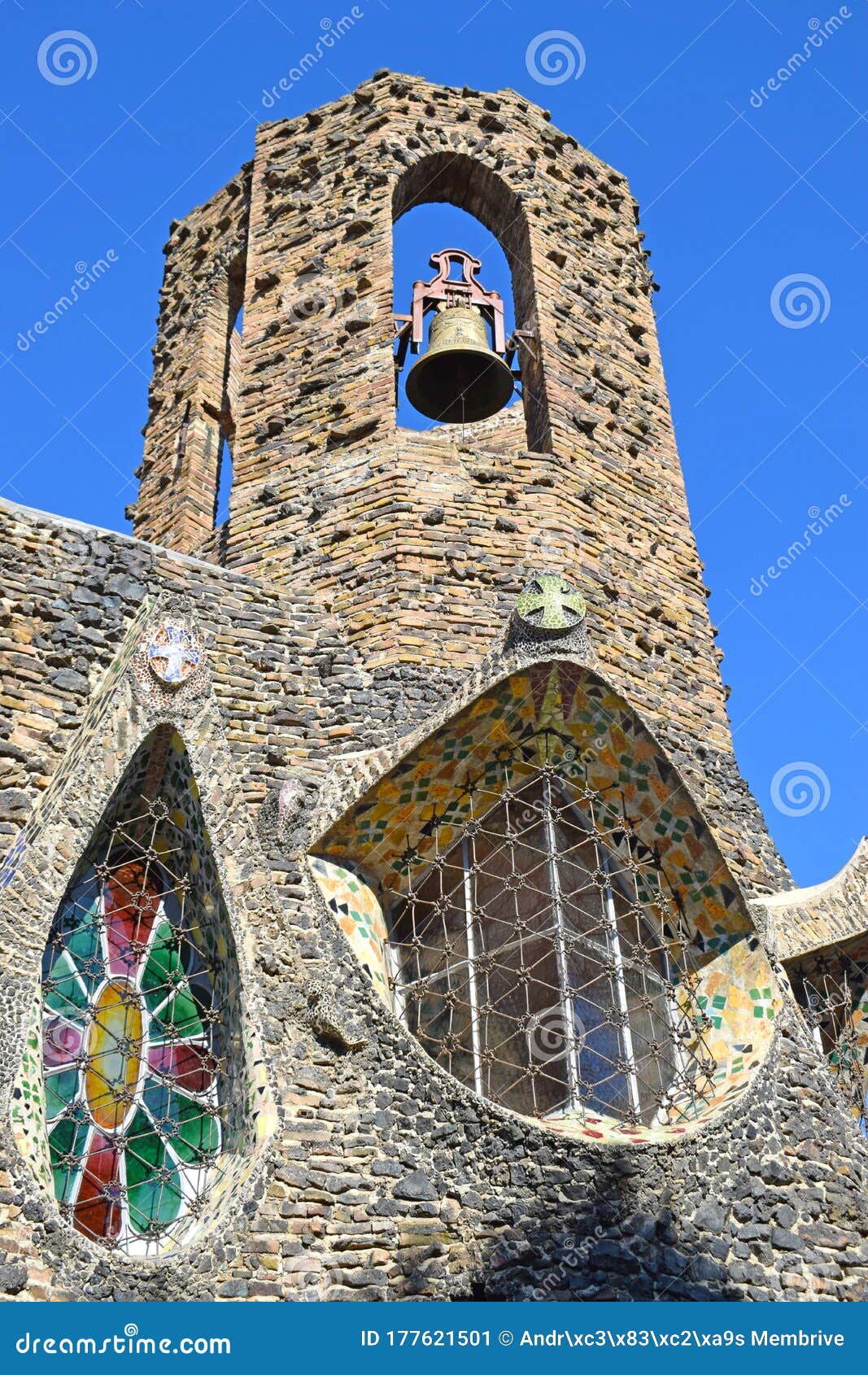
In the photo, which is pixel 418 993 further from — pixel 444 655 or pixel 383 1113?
pixel 444 655

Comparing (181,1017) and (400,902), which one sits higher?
(400,902)

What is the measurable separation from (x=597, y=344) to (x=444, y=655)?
9.90 ft

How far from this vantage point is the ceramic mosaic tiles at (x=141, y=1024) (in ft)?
20.5

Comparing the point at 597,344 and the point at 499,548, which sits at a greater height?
the point at 597,344

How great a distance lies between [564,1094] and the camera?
6.76m

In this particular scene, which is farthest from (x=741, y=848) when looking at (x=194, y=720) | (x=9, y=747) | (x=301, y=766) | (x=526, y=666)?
(x=9, y=747)

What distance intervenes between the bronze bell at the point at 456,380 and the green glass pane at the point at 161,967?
4472 mm

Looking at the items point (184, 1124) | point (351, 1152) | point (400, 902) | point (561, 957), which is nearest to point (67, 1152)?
point (184, 1124)

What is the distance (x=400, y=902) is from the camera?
24.0 feet

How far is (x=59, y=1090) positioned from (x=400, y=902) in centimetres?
172

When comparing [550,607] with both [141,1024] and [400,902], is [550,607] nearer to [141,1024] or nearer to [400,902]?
[400,902]

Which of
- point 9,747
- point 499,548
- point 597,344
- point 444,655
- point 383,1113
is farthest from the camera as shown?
point 597,344

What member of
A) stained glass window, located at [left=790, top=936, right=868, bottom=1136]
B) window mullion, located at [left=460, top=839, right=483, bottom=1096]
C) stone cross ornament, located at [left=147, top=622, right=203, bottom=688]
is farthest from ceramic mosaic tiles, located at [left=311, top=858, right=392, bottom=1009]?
stained glass window, located at [left=790, top=936, right=868, bottom=1136]

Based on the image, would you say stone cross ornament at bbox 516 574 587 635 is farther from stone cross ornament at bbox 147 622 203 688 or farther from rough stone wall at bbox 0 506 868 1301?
stone cross ornament at bbox 147 622 203 688
